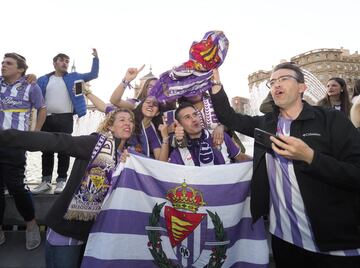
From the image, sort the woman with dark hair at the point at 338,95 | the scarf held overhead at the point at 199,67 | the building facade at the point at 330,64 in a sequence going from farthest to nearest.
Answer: the building facade at the point at 330,64 → the woman with dark hair at the point at 338,95 → the scarf held overhead at the point at 199,67

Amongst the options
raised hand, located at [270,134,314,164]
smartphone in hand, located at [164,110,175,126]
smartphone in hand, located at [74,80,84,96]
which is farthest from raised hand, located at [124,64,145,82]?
raised hand, located at [270,134,314,164]

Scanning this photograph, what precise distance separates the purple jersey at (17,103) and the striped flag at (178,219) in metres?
1.99

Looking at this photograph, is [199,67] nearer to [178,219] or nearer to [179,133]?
[179,133]

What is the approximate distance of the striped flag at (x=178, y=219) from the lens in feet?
7.96

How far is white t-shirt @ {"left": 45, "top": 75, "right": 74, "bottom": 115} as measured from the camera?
4.44m

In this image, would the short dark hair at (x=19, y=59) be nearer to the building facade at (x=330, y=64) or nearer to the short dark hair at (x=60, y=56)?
the short dark hair at (x=60, y=56)

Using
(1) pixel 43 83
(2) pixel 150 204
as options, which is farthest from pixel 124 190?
(1) pixel 43 83

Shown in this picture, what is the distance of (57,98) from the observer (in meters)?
4.45

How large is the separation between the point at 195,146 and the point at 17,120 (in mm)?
2410

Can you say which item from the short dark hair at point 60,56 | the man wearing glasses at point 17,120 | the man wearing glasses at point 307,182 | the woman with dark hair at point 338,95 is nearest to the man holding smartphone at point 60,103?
the short dark hair at point 60,56

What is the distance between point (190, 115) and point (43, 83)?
2864 mm

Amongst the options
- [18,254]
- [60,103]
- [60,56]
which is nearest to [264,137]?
[18,254]

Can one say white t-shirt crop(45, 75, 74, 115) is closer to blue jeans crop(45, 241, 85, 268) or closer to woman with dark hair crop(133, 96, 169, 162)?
woman with dark hair crop(133, 96, 169, 162)

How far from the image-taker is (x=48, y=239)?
7.66ft
